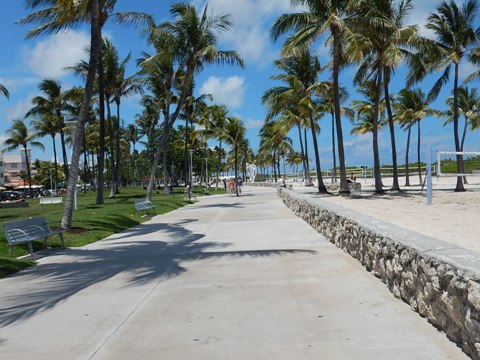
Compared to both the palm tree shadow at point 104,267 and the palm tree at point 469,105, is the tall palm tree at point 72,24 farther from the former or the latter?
the palm tree at point 469,105

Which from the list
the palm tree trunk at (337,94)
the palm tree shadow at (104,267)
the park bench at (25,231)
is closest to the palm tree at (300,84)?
the palm tree trunk at (337,94)

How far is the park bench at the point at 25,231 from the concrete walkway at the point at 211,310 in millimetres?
682

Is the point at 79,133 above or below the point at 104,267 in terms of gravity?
above

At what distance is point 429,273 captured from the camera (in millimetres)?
5023

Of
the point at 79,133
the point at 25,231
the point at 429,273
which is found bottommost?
the point at 429,273

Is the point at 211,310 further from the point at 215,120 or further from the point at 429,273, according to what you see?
the point at 215,120

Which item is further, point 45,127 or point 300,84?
point 45,127

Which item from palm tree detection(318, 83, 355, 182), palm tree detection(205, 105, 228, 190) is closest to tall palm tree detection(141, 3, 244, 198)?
palm tree detection(318, 83, 355, 182)

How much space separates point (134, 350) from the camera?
4.77m

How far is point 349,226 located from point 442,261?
452 cm

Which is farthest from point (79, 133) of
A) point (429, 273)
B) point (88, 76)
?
point (429, 273)

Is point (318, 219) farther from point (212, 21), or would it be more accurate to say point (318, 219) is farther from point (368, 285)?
point (212, 21)

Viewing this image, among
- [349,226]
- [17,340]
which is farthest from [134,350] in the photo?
[349,226]

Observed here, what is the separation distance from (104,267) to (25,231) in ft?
8.55
